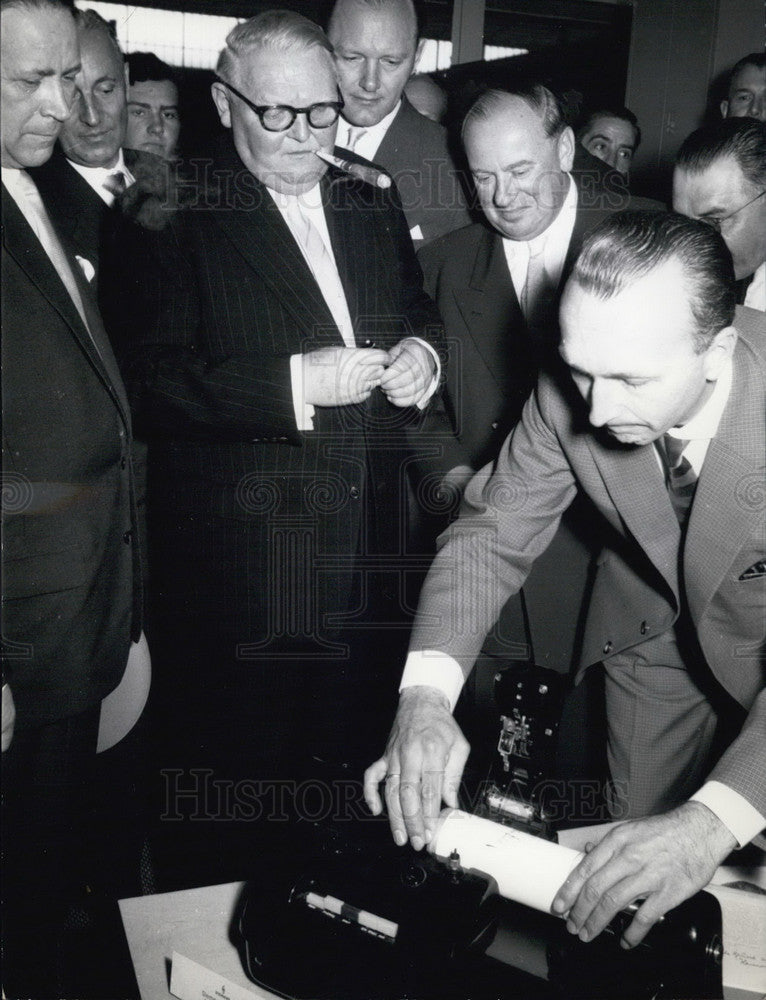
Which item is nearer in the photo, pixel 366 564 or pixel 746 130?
pixel 746 130

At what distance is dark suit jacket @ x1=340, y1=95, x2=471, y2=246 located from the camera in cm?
256

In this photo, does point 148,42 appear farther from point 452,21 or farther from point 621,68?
point 621,68

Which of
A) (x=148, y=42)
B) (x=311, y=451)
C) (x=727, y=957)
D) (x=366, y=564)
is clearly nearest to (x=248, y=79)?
(x=148, y=42)

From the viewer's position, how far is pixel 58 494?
1426 millimetres

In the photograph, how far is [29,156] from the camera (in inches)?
52.6

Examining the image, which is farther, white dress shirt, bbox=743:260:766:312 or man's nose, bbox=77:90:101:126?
white dress shirt, bbox=743:260:766:312

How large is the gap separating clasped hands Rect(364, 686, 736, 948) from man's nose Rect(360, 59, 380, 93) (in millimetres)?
1847

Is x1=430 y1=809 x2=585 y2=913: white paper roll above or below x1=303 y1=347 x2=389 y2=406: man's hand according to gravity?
below

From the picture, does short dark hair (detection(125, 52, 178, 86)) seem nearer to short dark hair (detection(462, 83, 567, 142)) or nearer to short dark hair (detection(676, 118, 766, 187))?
short dark hair (detection(462, 83, 567, 142))

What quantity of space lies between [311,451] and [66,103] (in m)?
1.06

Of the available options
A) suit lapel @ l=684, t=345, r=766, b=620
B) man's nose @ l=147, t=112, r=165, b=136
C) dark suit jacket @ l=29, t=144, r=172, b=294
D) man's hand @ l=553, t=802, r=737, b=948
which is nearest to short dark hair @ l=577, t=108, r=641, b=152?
man's nose @ l=147, t=112, r=165, b=136

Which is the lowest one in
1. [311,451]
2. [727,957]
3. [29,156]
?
[727,957]

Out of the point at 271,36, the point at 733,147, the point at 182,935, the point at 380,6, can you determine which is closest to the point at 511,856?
the point at 182,935

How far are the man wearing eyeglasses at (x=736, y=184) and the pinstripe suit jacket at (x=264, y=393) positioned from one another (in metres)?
0.77
